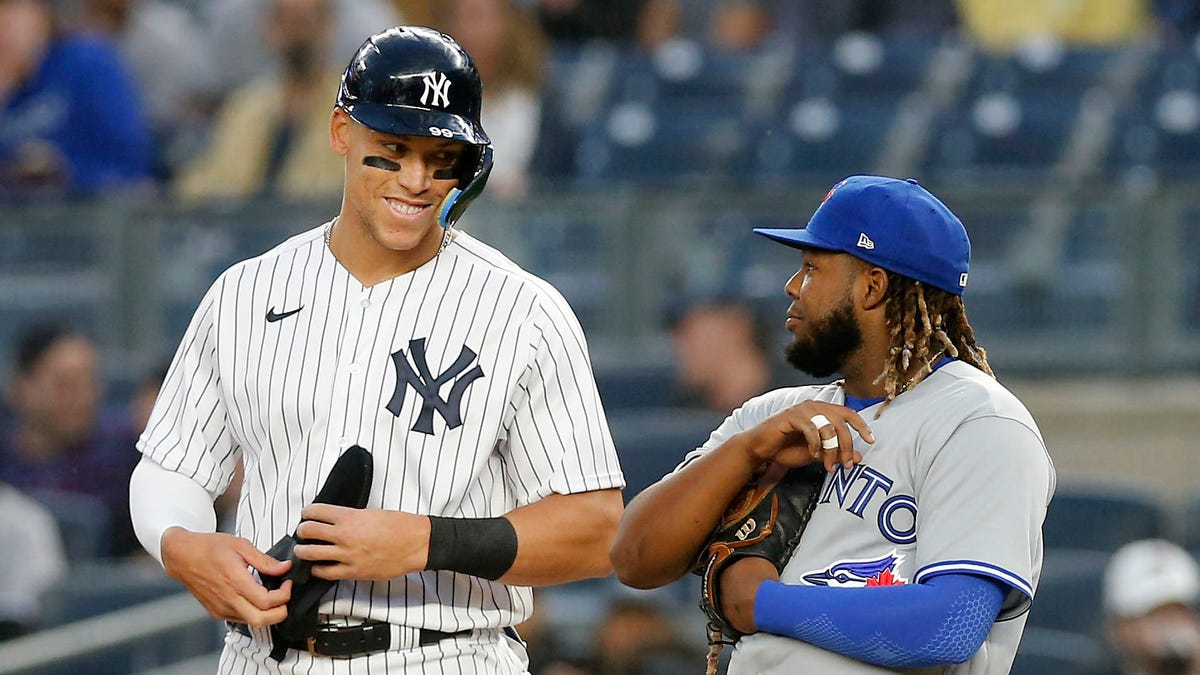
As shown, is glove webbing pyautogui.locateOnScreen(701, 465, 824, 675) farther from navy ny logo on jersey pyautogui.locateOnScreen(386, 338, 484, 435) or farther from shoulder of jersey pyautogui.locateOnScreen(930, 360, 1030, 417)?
navy ny logo on jersey pyautogui.locateOnScreen(386, 338, 484, 435)

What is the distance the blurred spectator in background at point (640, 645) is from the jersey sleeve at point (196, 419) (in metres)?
3.31

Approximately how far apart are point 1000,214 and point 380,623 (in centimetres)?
486

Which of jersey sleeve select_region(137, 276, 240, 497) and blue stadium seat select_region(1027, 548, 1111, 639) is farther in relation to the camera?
blue stadium seat select_region(1027, 548, 1111, 639)

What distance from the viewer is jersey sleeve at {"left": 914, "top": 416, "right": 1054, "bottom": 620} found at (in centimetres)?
264

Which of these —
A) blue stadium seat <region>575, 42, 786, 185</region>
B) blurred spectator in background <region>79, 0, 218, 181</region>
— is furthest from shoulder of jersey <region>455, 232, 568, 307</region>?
blurred spectator in background <region>79, 0, 218, 181</region>

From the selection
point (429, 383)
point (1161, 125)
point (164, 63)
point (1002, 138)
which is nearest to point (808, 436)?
point (429, 383)

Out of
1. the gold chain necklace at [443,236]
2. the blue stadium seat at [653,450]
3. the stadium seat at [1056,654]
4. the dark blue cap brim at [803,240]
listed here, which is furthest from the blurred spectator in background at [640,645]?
the dark blue cap brim at [803,240]

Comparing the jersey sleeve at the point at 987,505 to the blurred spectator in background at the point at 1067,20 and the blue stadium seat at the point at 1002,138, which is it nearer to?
the blue stadium seat at the point at 1002,138

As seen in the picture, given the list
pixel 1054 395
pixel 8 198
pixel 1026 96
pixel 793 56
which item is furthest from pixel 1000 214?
pixel 8 198

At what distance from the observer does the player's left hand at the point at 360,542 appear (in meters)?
2.79

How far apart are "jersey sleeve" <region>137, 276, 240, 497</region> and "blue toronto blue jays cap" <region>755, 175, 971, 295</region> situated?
0.97m

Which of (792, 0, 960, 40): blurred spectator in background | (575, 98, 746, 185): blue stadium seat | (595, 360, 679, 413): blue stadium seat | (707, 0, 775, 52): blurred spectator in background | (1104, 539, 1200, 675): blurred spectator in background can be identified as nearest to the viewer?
(1104, 539, 1200, 675): blurred spectator in background

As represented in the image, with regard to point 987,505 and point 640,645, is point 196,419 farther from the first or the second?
point 640,645

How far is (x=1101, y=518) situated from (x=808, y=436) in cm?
451
